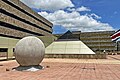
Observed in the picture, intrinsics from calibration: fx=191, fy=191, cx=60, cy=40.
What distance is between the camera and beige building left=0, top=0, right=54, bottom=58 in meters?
51.9

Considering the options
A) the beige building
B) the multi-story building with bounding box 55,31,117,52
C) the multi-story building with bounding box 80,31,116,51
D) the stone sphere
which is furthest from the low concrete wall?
the multi-story building with bounding box 80,31,116,51

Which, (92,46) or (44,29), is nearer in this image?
(44,29)

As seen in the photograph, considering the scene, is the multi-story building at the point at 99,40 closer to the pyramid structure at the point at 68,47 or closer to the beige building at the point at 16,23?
the beige building at the point at 16,23

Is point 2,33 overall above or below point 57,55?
above

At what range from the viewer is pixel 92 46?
10438cm

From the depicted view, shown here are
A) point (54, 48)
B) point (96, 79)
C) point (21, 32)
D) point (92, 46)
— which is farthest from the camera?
point (92, 46)

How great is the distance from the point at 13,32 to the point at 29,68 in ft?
145

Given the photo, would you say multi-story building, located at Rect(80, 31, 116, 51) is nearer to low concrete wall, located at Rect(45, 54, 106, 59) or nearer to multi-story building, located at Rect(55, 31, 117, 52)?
multi-story building, located at Rect(55, 31, 117, 52)

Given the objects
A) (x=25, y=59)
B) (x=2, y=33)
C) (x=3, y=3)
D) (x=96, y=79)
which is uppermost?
(x=3, y=3)

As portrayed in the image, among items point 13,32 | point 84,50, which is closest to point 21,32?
point 13,32

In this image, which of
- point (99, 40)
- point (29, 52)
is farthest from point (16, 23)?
point (99, 40)

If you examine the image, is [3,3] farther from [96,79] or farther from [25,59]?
[96,79]

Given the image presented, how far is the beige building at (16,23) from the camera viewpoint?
51.9 m

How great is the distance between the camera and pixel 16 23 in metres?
61.5
